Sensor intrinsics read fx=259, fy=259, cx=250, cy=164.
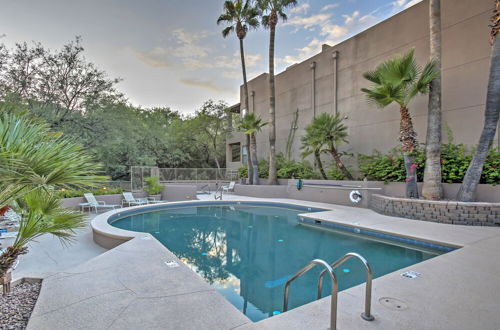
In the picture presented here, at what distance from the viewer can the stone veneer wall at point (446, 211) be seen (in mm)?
6230

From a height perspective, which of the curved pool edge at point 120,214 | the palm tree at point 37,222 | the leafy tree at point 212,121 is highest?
the leafy tree at point 212,121

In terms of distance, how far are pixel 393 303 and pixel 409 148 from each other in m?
6.37

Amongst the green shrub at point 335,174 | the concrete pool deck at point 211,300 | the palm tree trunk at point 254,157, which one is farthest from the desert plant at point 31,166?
the palm tree trunk at point 254,157

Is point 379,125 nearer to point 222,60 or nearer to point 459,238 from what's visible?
point 459,238

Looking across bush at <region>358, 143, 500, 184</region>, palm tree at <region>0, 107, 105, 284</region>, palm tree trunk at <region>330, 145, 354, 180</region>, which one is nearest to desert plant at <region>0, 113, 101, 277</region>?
palm tree at <region>0, 107, 105, 284</region>

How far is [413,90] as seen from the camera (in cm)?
724

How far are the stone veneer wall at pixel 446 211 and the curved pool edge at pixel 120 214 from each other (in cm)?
209

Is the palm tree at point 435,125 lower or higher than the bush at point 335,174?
higher

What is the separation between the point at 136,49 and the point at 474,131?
14.1 m

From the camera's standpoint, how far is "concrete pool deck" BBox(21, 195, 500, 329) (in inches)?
89.3

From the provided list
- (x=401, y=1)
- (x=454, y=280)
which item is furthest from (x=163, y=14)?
(x=454, y=280)

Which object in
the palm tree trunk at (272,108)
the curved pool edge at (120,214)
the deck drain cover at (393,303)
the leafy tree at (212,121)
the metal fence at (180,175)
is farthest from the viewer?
the leafy tree at (212,121)

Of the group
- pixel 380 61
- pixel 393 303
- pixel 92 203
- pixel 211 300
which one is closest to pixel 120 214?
pixel 92 203

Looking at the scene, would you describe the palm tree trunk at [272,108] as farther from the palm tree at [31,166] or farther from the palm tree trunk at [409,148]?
the palm tree at [31,166]
